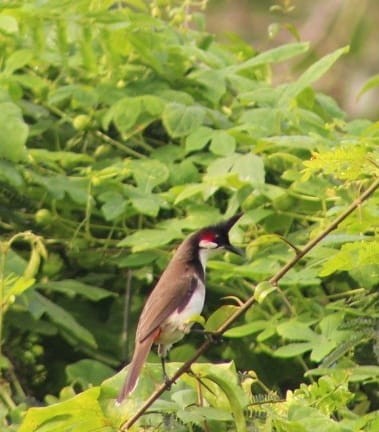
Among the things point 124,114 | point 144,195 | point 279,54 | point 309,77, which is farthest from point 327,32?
point 144,195

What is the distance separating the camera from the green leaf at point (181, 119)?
4.59m

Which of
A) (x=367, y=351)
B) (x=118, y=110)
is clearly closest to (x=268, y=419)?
(x=367, y=351)

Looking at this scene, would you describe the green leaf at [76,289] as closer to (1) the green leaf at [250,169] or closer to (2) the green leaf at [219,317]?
(1) the green leaf at [250,169]

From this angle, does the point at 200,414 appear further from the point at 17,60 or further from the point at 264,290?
the point at 17,60

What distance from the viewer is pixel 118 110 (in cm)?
461

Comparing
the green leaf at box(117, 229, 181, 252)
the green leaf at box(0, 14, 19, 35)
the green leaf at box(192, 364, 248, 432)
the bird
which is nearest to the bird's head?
the bird

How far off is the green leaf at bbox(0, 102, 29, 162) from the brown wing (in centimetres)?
99

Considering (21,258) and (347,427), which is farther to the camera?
(21,258)

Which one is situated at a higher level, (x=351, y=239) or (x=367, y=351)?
(x=351, y=239)

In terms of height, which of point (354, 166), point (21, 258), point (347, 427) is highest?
point (354, 166)

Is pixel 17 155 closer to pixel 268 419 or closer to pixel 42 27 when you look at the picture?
pixel 42 27

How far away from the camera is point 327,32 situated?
4945 millimetres

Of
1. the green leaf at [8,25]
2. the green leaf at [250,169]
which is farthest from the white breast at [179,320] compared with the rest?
the green leaf at [8,25]

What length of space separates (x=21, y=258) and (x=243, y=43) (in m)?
1.50
